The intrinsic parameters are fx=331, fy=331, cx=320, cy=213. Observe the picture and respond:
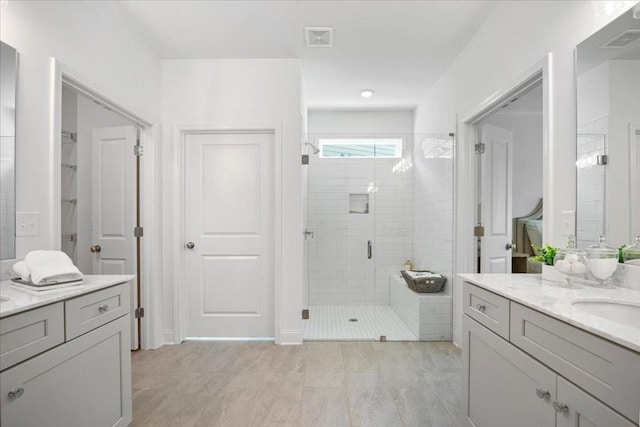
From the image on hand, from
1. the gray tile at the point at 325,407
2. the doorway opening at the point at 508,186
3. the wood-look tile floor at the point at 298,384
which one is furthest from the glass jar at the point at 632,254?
the gray tile at the point at 325,407

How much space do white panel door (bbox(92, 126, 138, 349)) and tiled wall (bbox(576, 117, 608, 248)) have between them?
317 centimetres

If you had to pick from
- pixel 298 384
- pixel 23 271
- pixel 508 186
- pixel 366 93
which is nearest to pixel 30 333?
pixel 23 271

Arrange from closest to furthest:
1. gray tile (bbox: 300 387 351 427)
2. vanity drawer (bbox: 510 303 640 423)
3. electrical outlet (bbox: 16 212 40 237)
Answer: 1. vanity drawer (bbox: 510 303 640 423)
2. electrical outlet (bbox: 16 212 40 237)
3. gray tile (bbox: 300 387 351 427)

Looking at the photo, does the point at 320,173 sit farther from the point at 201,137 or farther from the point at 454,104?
the point at 454,104

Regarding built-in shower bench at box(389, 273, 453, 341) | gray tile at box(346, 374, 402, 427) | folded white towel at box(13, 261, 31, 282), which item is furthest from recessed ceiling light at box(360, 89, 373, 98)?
folded white towel at box(13, 261, 31, 282)

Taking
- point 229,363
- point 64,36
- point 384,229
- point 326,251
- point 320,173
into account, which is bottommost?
point 229,363

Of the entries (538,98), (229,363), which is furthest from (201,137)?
(538,98)

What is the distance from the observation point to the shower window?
11.8ft

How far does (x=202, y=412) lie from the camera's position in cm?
195

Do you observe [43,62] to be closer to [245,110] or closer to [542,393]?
[245,110]

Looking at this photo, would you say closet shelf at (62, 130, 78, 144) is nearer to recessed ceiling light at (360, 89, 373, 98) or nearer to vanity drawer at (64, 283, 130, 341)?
vanity drawer at (64, 283, 130, 341)

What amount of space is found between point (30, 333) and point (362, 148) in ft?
10.2

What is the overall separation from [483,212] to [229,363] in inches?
97.6

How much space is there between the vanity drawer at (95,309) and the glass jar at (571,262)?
82.3 inches
